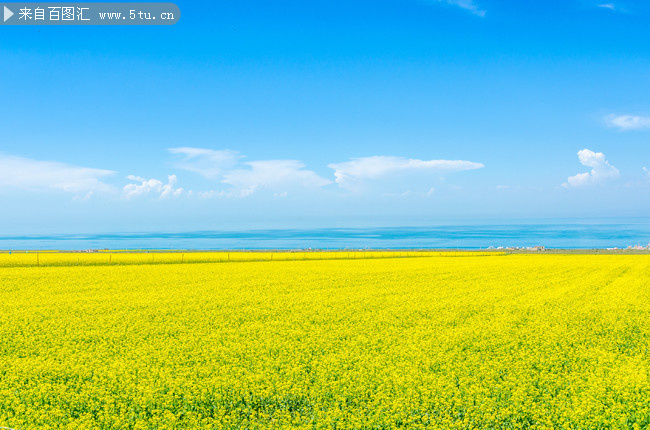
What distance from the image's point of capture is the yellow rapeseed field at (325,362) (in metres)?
7.36

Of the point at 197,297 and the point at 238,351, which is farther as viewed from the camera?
the point at 197,297

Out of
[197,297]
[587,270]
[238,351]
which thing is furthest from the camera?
[587,270]

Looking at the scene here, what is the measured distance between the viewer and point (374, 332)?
13.1 metres

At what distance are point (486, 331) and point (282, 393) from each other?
7361mm

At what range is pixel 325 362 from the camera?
990 cm

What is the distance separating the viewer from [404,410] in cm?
753

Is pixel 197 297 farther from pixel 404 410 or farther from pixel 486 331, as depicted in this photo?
pixel 404 410

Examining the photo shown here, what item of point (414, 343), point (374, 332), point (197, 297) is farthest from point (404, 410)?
point (197, 297)

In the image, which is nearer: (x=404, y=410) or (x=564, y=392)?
(x=404, y=410)

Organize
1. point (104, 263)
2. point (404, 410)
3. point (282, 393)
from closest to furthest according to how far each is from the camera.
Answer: point (404, 410) → point (282, 393) → point (104, 263)

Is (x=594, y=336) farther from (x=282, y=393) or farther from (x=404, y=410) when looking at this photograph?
(x=282, y=393)

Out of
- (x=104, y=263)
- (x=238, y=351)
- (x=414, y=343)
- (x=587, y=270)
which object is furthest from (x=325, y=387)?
(x=104, y=263)

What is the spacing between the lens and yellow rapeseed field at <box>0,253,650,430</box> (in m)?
7.36

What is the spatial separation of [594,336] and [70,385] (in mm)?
12897
